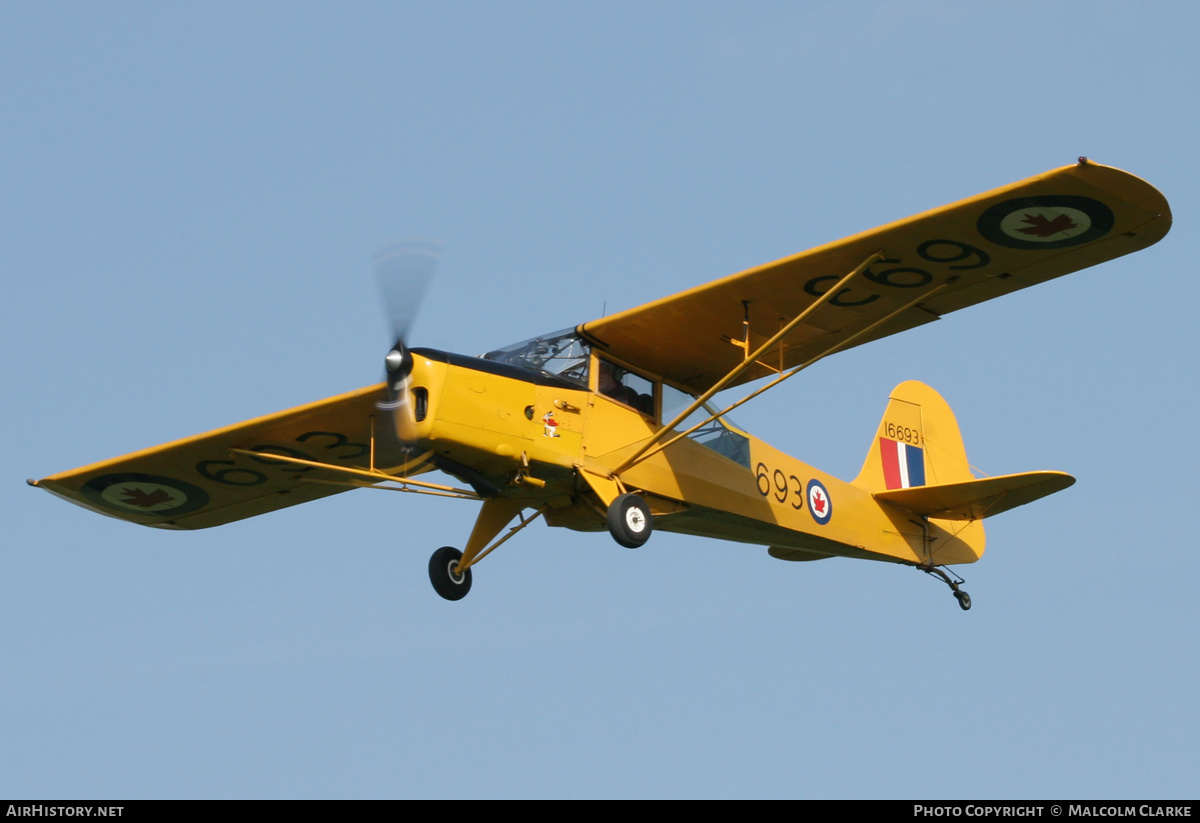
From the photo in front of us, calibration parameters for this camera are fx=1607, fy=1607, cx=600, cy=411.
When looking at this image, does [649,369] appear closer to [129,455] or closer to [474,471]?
[474,471]

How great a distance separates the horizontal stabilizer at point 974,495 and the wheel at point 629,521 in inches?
177

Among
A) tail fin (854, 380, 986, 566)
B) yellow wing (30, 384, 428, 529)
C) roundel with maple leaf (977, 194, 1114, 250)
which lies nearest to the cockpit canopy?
yellow wing (30, 384, 428, 529)

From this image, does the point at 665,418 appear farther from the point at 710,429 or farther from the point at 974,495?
the point at 974,495

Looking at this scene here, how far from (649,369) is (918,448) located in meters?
5.50

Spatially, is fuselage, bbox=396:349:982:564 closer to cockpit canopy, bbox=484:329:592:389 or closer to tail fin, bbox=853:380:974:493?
cockpit canopy, bbox=484:329:592:389

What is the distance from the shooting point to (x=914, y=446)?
18.2 meters

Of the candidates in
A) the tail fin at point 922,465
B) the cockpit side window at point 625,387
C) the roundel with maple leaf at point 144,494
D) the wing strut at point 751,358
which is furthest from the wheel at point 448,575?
the tail fin at point 922,465

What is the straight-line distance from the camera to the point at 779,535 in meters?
14.9

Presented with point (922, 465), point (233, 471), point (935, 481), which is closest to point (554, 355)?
point (233, 471)

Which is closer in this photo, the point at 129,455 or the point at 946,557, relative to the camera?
the point at 129,455

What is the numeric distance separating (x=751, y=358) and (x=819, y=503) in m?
3.12

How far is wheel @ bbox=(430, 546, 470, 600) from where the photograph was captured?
13531 millimetres
